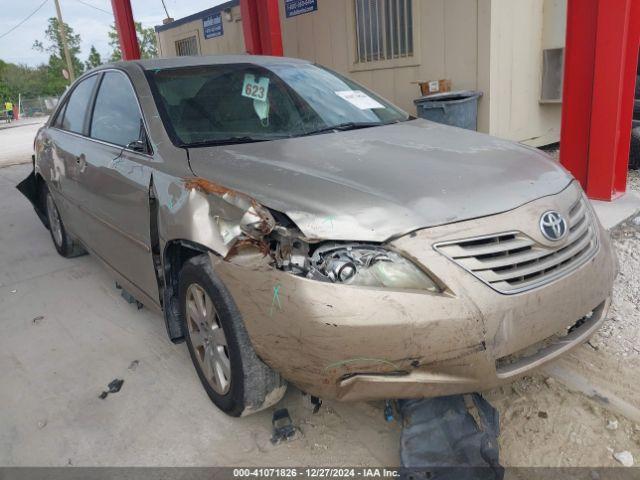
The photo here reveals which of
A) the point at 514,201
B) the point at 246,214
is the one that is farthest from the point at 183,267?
the point at 514,201

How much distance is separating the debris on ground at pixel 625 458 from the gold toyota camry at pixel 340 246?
0.45 m

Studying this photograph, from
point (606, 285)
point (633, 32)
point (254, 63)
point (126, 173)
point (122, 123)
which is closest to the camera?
point (606, 285)

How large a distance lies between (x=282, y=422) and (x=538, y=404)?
1.14m

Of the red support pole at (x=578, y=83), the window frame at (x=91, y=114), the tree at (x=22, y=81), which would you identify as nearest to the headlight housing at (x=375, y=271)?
the window frame at (x=91, y=114)

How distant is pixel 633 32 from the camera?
4457mm

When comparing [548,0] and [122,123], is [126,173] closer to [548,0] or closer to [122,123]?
[122,123]

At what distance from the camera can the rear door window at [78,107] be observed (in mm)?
3773

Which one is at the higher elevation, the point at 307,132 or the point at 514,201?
the point at 307,132

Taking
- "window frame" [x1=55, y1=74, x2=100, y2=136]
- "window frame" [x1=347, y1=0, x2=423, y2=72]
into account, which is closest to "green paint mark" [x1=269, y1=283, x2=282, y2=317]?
"window frame" [x1=55, y1=74, x2=100, y2=136]

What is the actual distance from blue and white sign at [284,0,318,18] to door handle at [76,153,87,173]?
6016 mm

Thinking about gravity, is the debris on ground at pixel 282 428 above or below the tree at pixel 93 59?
below

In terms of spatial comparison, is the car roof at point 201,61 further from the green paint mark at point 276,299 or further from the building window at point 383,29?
the building window at point 383,29

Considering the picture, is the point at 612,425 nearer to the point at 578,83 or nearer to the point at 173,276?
the point at 173,276

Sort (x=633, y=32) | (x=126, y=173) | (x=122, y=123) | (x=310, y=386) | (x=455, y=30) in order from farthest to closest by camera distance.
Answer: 1. (x=455, y=30)
2. (x=633, y=32)
3. (x=122, y=123)
4. (x=126, y=173)
5. (x=310, y=386)
